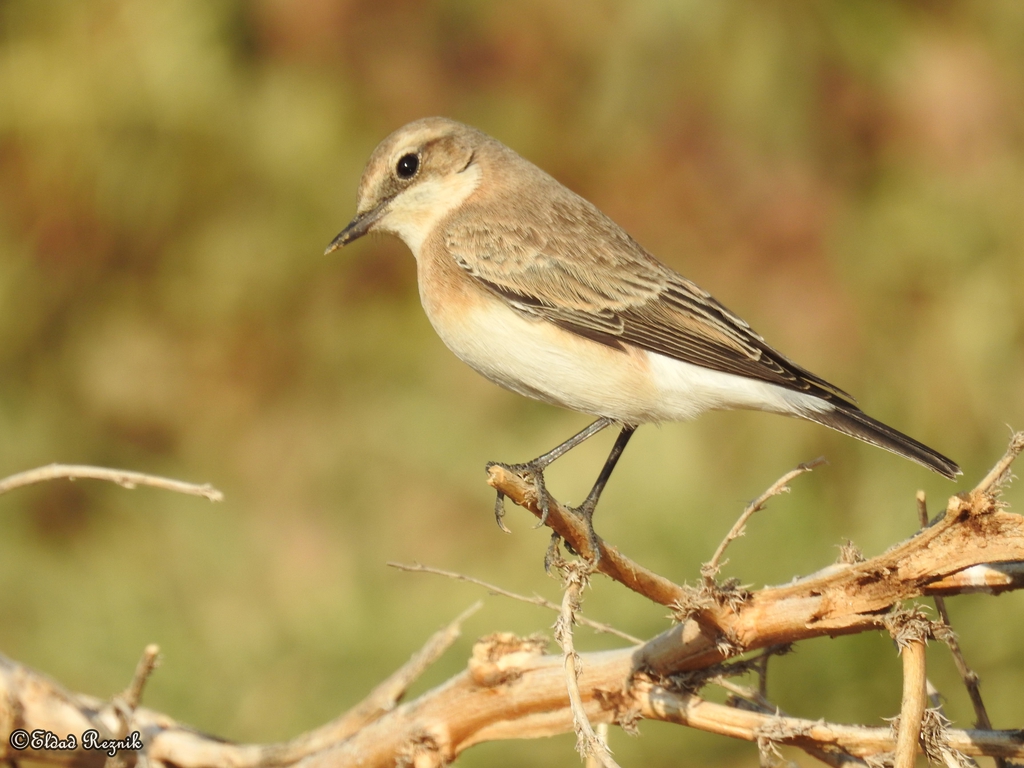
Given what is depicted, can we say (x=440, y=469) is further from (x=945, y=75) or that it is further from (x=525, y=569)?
(x=945, y=75)

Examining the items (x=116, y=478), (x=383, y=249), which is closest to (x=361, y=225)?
(x=116, y=478)

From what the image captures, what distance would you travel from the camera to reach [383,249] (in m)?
7.82

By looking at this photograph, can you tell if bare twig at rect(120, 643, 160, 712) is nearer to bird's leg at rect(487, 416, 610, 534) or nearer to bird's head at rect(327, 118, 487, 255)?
bird's leg at rect(487, 416, 610, 534)

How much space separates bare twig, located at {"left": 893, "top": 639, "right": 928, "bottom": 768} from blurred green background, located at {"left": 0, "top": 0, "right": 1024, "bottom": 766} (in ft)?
13.3

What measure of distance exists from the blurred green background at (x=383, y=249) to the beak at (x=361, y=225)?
8.74 ft

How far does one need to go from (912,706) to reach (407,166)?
267 cm

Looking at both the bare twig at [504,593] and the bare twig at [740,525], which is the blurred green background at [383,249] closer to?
the bare twig at [504,593]

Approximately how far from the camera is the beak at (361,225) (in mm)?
3893

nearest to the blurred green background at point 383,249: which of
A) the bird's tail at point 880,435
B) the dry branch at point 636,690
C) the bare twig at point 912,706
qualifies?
the bird's tail at point 880,435

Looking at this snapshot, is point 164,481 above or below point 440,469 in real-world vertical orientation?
below

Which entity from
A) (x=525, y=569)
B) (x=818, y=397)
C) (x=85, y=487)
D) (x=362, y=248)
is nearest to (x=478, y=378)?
(x=362, y=248)

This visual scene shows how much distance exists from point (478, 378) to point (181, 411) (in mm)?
2078

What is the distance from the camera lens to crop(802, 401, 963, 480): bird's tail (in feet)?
9.64

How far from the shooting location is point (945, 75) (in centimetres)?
723
